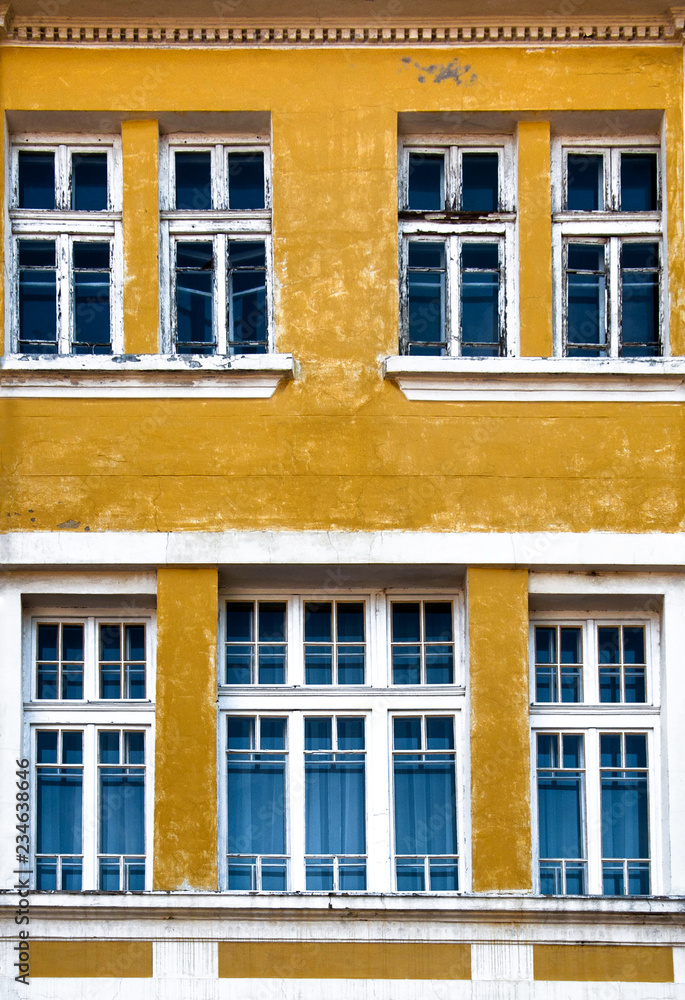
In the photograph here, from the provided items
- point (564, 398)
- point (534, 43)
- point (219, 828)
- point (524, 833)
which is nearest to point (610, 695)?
point (524, 833)

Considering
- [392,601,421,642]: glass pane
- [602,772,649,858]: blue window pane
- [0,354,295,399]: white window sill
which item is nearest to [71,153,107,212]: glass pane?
[0,354,295,399]: white window sill

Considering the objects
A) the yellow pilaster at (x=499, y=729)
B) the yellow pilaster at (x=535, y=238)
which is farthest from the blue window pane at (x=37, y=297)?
the yellow pilaster at (x=499, y=729)

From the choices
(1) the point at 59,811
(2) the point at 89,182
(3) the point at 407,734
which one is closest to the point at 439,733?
(3) the point at 407,734

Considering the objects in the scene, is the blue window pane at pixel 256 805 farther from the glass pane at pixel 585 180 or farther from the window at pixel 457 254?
the glass pane at pixel 585 180

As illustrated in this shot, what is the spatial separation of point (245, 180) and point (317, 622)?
11.0 ft

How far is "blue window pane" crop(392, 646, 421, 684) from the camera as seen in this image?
12.7 meters

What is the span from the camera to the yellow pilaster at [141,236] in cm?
1280

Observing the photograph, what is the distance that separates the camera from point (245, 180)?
1327cm

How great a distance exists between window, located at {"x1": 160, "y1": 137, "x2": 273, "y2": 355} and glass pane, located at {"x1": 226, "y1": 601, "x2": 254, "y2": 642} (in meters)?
1.86

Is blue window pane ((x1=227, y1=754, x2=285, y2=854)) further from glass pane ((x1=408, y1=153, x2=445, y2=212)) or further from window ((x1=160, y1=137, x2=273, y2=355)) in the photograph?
glass pane ((x1=408, y1=153, x2=445, y2=212))

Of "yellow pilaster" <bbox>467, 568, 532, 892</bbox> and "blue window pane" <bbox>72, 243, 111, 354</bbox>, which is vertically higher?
"blue window pane" <bbox>72, 243, 111, 354</bbox>

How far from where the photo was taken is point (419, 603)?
1281 centimetres

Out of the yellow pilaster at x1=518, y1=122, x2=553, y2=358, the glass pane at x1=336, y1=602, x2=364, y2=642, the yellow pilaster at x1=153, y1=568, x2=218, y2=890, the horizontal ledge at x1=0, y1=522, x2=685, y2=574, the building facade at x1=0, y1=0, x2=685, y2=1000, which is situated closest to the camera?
the building facade at x1=0, y1=0, x2=685, y2=1000

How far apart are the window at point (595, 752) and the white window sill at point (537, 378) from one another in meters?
1.62
